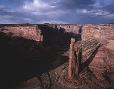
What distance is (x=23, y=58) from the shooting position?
107 feet

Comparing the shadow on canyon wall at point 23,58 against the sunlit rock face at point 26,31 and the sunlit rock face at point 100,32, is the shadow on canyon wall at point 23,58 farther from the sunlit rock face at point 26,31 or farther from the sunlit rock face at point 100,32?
the sunlit rock face at point 100,32

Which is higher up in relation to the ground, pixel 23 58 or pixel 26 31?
pixel 26 31

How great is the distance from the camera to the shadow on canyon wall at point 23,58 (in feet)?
89.9

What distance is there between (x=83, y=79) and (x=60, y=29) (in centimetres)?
2627

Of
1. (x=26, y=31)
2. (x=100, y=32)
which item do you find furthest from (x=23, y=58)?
(x=100, y=32)

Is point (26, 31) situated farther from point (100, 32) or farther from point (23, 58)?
point (100, 32)

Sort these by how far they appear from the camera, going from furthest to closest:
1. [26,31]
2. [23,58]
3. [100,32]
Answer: [26,31] → [100,32] → [23,58]

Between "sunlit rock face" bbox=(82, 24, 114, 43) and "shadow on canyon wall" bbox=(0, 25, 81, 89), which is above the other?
"sunlit rock face" bbox=(82, 24, 114, 43)

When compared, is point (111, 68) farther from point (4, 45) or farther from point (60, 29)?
point (60, 29)

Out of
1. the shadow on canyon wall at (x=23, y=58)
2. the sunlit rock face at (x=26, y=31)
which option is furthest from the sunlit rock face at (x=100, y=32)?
the sunlit rock face at (x=26, y=31)

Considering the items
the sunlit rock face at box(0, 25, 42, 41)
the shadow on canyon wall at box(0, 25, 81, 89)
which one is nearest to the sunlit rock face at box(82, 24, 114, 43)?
the shadow on canyon wall at box(0, 25, 81, 89)

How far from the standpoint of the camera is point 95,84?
2556 centimetres

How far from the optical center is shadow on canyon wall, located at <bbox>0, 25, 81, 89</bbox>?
27.4m

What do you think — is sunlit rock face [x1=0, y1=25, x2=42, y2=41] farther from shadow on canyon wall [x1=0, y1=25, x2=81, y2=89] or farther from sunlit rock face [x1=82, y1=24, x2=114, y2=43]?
sunlit rock face [x1=82, y1=24, x2=114, y2=43]
